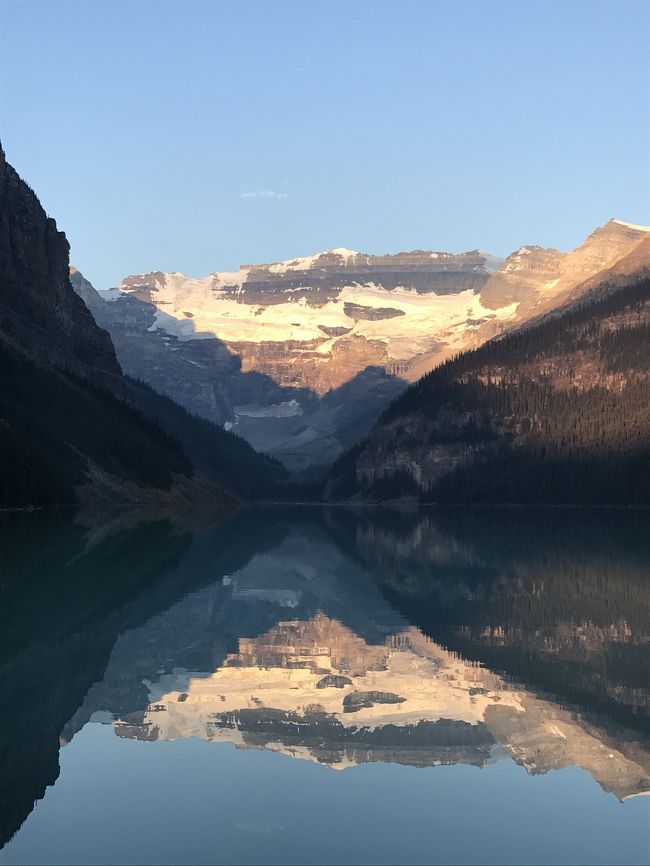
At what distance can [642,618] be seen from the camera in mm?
48406

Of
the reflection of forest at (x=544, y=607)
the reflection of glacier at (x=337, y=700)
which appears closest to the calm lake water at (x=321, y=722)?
the reflection of glacier at (x=337, y=700)

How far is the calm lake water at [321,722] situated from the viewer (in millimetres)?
20562

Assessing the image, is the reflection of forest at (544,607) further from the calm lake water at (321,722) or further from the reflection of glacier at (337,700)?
the reflection of glacier at (337,700)

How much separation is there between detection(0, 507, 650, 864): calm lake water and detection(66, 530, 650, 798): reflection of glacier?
102mm

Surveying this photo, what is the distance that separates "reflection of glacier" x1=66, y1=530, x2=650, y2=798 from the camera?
26.8 metres

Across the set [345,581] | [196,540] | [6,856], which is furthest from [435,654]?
[196,540]

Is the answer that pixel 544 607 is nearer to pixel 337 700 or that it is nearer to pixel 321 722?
pixel 337 700

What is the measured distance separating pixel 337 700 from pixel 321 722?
2.74 meters

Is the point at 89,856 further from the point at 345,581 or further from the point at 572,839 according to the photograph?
the point at 345,581

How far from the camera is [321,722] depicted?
29.6 meters

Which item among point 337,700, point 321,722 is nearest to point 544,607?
point 337,700

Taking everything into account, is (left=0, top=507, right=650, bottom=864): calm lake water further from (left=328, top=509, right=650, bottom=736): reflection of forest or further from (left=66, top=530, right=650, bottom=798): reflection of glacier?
(left=328, top=509, right=650, bottom=736): reflection of forest

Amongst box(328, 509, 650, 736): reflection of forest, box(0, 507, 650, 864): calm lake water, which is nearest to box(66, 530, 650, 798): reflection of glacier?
box(0, 507, 650, 864): calm lake water

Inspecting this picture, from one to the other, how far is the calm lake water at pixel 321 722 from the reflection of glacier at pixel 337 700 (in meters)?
0.10
